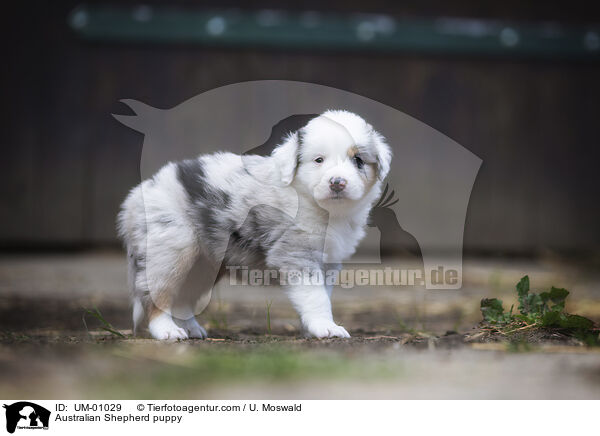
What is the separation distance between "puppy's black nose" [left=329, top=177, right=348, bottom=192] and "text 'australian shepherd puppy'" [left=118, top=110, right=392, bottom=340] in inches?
2.6

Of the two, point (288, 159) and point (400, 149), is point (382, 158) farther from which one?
point (400, 149)

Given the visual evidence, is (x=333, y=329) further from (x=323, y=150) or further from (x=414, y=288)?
(x=414, y=288)

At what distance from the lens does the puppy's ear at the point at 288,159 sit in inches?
114

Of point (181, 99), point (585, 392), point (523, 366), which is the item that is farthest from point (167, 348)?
point (181, 99)

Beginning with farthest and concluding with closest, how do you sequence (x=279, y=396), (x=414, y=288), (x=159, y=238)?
(x=414, y=288) < (x=159, y=238) < (x=279, y=396)

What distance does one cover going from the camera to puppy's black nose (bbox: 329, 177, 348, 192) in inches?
107

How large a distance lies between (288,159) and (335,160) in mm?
232

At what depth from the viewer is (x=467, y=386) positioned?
2.16m

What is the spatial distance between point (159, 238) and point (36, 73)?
4418 millimetres

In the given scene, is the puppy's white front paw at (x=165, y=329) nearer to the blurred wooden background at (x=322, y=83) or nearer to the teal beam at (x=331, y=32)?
the blurred wooden background at (x=322, y=83)

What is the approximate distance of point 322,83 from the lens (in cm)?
661

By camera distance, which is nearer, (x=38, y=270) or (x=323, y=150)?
(x=323, y=150)
